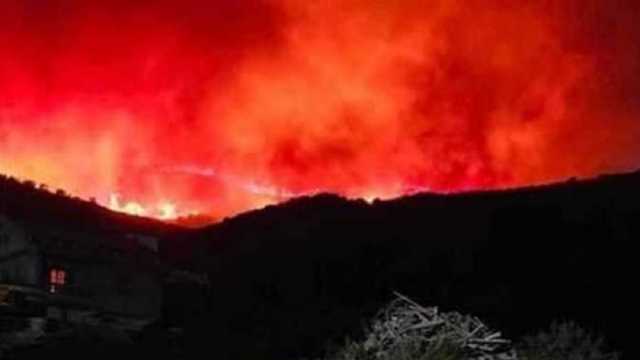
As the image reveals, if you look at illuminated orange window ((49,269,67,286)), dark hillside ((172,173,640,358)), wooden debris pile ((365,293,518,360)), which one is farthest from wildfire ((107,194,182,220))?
wooden debris pile ((365,293,518,360))

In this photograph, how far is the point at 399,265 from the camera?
83.5 metres

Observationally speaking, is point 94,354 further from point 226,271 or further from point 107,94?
point 107,94

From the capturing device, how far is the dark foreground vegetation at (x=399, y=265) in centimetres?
6488

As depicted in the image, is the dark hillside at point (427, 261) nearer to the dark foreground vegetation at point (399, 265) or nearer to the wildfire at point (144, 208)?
the dark foreground vegetation at point (399, 265)

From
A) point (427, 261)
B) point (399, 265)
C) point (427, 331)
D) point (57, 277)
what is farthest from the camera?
point (399, 265)

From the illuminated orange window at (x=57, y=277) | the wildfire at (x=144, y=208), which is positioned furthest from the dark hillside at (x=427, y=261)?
the wildfire at (x=144, y=208)

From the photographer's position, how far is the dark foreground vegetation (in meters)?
64.9

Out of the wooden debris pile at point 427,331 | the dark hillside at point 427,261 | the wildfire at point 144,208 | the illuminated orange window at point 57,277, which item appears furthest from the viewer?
the wildfire at point 144,208

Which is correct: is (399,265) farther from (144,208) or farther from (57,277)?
(144,208)

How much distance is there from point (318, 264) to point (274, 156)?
54309 mm

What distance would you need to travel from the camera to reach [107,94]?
14762cm

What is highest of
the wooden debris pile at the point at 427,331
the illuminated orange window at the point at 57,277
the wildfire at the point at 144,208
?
the wildfire at the point at 144,208

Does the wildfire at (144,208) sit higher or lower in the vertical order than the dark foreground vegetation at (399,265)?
higher

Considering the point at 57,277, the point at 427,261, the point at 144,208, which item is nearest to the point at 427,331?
the point at 57,277
